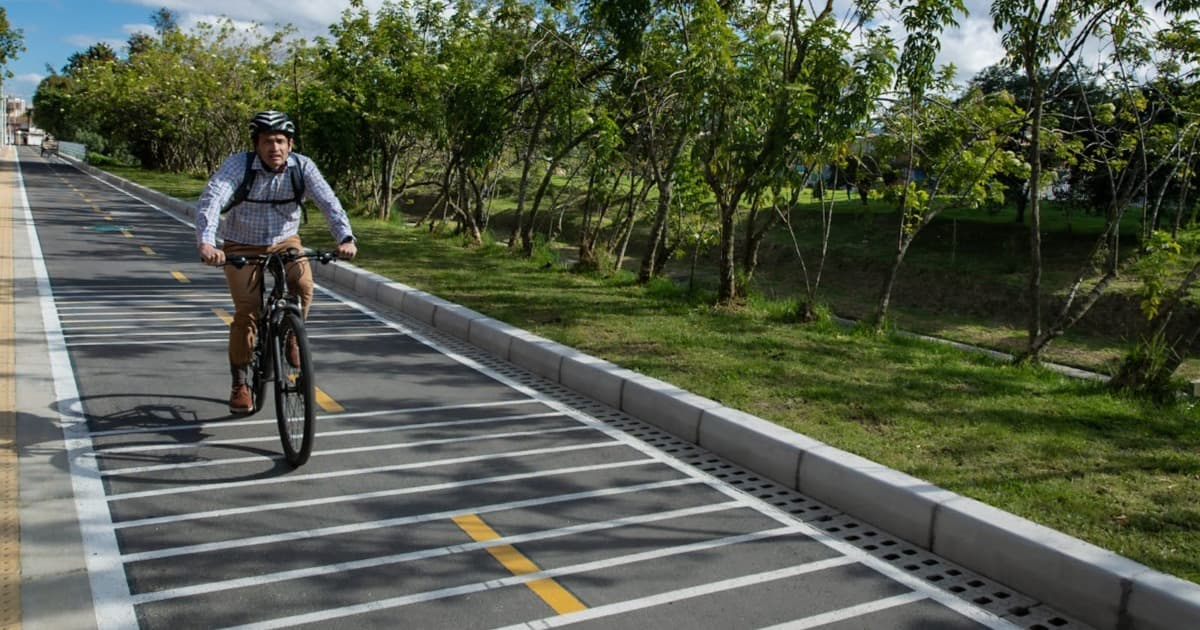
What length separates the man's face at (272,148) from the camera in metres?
5.79

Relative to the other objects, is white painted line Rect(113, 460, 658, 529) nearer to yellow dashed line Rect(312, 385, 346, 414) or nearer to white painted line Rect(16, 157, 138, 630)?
white painted line Rect(16, 157, 138, 630)

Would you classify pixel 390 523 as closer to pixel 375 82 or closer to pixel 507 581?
pixel 507 581

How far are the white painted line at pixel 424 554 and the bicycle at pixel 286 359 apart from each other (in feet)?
4.04

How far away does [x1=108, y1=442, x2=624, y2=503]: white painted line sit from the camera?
5.04m

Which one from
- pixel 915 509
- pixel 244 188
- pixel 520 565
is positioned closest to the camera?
pixel 520 565

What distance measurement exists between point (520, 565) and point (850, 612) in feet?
4.54

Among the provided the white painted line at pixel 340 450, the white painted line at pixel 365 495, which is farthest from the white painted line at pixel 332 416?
the white painted line at pixel 365 495

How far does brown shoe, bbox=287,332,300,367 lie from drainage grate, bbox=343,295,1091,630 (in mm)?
2211

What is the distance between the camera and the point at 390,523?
4.75m

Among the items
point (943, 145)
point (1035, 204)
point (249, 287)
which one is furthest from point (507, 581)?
point (943, 145)

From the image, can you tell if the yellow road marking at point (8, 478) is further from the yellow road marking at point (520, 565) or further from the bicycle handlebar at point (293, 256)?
the yellow road marking at point (520, 565)

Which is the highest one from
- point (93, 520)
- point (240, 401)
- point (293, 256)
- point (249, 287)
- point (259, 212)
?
point (259, 212)

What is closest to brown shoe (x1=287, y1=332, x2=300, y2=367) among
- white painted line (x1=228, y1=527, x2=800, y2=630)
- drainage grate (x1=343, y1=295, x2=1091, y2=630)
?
white painted line (x1=228, y1=527, x2=800, y2=630)

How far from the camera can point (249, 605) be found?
3.85 meters
